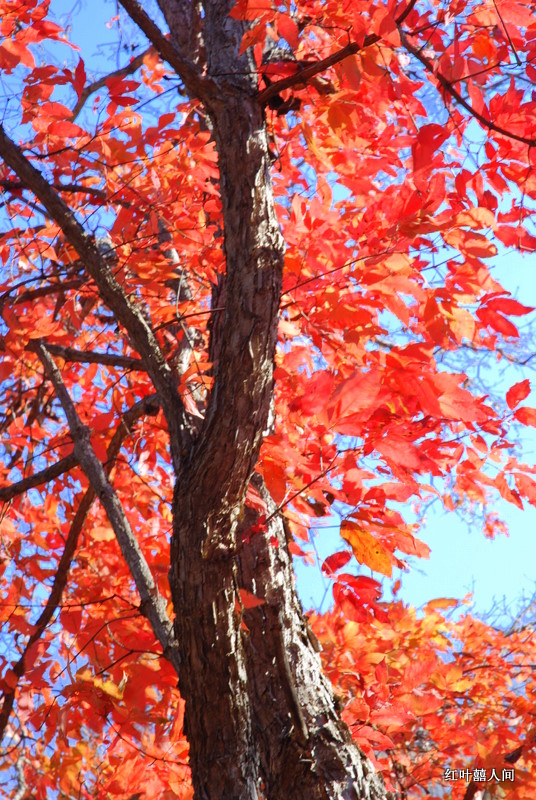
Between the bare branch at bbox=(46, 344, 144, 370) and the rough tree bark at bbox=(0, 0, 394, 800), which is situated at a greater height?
the bare branch at bbox=(46, 344, 144, 370)

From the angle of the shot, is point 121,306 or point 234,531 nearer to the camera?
point 234,531

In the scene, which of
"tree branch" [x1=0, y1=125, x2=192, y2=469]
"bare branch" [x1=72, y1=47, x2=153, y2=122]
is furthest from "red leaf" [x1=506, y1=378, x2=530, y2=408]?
Result: "bare branch" [x1=72, y1=47, x2=153, y2=122]

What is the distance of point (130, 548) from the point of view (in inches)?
79.4

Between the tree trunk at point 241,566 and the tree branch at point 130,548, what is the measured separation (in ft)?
0.90

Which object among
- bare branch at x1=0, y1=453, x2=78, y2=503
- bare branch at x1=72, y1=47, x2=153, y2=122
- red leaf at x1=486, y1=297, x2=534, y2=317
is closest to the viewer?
red leaf at x1=486, y1=297, x2=534, y2=317

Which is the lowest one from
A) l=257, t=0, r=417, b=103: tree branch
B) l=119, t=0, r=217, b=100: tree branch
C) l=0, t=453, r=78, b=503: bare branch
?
l=0, t=453, r=78, b=503: bare branch

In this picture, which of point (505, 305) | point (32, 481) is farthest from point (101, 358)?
point (505, 305)

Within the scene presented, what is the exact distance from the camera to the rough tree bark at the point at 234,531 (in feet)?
5.21

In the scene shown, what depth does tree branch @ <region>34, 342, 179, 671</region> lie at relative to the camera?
1938 mm

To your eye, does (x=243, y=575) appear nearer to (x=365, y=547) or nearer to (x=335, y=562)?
(x=335, y=562)

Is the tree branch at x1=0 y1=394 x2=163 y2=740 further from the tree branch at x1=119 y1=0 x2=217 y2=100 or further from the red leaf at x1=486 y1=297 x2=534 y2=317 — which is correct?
the red leaf at x1=486 y1=297 x2=534 y2=317

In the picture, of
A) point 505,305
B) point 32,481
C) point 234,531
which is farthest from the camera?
point 32,481

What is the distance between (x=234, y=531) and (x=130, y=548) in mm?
508

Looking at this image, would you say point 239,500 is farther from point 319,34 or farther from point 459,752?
point 319,34
